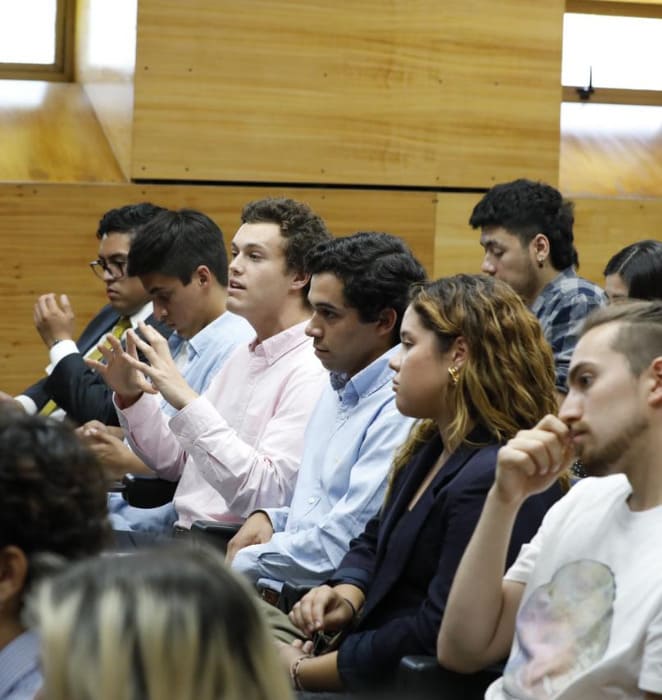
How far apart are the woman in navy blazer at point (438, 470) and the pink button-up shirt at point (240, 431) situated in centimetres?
61

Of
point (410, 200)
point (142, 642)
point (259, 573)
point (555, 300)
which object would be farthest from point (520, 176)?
point (142, 642)

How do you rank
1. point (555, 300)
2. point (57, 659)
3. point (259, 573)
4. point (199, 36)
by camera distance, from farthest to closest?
point (199, 36) → point (555, 300) → point (259, 573) → point (57, 659)

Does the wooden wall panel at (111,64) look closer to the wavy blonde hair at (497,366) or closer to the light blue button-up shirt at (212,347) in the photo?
the light blue button-up shirt at (212,347)

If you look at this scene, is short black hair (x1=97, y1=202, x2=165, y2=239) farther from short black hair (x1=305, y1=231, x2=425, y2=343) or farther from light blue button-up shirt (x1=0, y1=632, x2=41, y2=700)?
light blue button-up shirt (x1=0, y1=632, x2=41, y2=700)

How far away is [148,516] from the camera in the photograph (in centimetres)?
336

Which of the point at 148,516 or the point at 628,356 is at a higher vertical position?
the point at 628,356

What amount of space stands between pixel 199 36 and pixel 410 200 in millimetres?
927

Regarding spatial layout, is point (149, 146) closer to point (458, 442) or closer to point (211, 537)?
point (211, 537)

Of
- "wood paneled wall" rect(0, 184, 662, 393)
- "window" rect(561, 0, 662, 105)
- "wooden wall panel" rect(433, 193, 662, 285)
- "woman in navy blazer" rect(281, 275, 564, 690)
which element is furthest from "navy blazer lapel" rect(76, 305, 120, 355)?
"window" rect(561, 0, 662, 105)

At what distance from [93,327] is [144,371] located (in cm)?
145

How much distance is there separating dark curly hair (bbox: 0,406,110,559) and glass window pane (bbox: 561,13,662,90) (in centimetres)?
461

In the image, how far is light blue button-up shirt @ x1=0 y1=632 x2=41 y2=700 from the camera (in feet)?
4.16

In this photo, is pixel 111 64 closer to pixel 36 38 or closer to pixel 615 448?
pixel 36 38

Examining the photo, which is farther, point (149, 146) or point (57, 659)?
point (149, 146)
